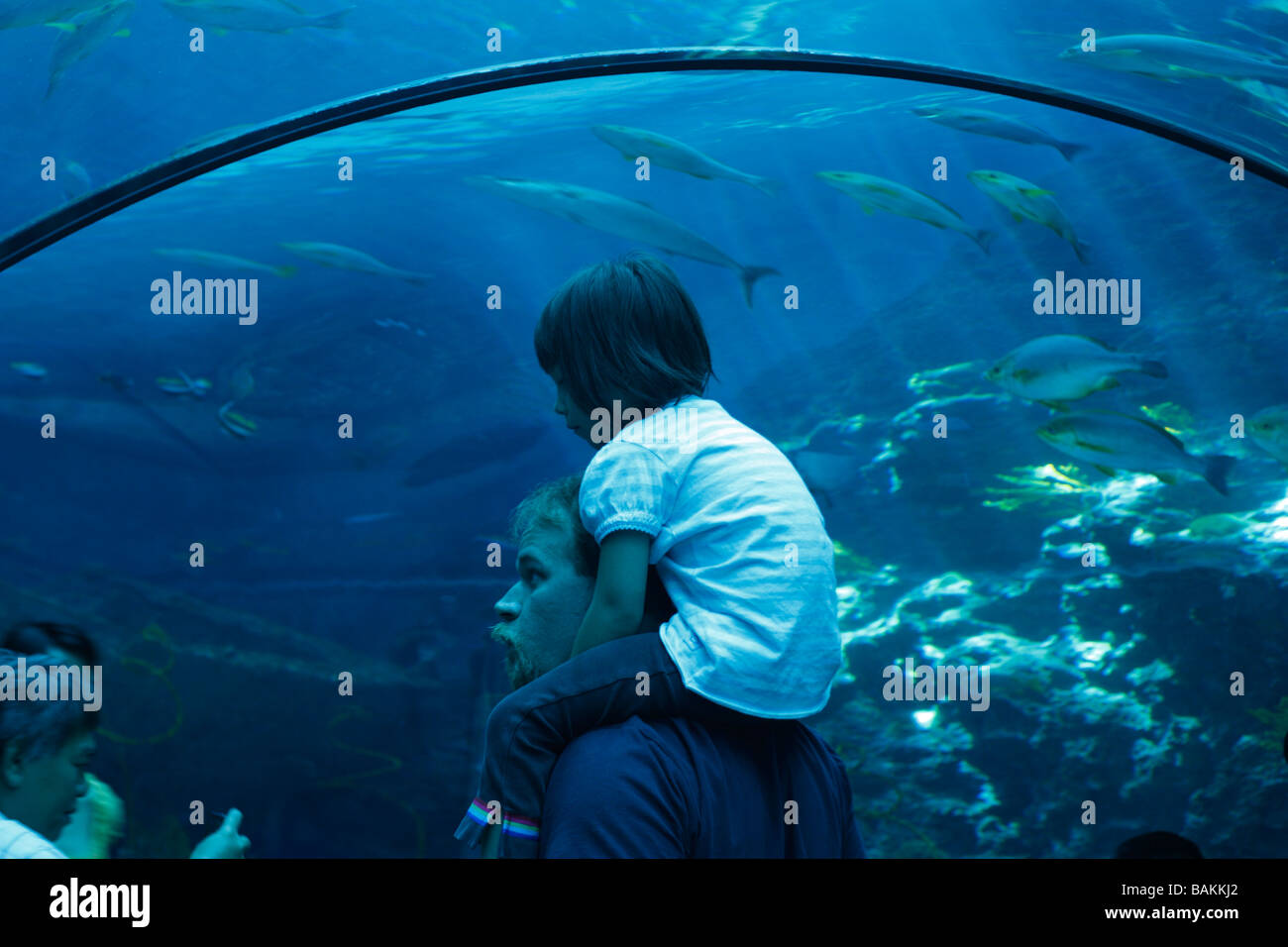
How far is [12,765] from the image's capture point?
1419 mm

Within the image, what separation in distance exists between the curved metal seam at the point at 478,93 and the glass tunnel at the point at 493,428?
10 millimetres

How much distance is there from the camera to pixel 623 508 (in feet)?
4.17

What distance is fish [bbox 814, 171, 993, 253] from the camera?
3.58 metres

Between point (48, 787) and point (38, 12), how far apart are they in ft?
6.65

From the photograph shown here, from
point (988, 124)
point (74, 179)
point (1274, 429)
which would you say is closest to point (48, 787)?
point (74, 179)

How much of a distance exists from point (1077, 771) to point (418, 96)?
500 cm

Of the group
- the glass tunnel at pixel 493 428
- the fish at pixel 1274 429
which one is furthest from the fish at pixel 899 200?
the fish at pixel 1274 429

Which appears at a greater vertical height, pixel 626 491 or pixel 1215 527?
pixel 1215 527

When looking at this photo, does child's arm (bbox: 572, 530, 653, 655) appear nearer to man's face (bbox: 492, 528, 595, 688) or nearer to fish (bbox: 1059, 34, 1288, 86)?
man's face (bbox: 492, 528, 595, 688)

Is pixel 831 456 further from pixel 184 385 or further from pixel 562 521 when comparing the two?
pixel 562 521

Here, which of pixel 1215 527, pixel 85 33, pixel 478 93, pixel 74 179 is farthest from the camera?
pixel 1215 527

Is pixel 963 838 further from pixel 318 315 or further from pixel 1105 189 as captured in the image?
pixel 1105 189
